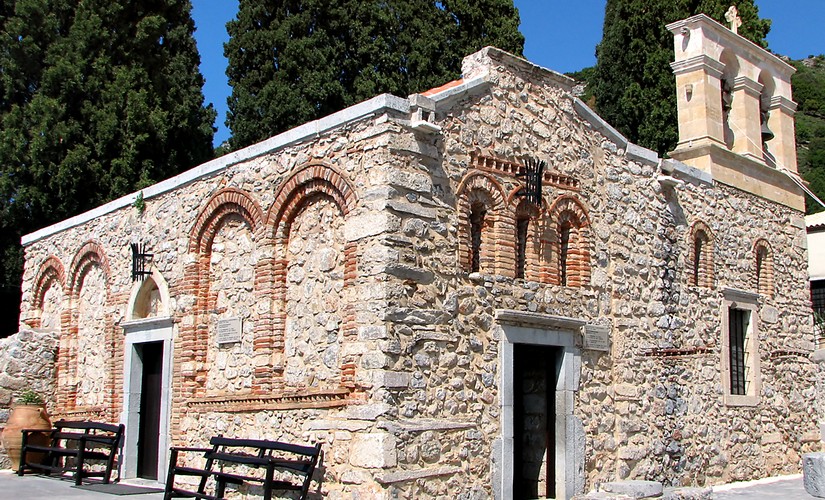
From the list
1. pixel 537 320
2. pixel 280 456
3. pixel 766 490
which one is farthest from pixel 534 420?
pixel 766 490

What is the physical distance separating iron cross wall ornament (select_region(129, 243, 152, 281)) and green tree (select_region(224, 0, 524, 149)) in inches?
440

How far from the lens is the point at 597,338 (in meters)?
10.9

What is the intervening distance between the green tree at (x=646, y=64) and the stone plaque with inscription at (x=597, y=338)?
41.1ft

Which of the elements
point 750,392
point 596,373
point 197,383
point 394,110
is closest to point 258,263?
point 197,383

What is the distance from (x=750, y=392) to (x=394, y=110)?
25.4ft

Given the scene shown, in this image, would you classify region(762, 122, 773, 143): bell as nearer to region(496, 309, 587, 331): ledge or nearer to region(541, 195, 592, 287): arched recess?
region(541, 195, 592, 287): arched recess

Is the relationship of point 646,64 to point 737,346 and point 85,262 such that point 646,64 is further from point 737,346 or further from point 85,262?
point 85,262

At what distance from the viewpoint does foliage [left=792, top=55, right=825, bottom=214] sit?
1324 inches

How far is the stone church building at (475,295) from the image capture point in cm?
895

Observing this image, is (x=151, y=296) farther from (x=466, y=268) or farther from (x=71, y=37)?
(x=71, y=37)

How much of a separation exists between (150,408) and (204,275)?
96.9 inches

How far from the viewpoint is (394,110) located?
902 cm

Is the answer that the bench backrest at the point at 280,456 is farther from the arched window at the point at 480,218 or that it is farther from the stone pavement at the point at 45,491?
the arched window at the point at 480,218

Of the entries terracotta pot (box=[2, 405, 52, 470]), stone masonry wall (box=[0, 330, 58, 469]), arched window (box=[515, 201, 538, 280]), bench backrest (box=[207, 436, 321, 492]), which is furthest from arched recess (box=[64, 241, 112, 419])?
arched window (box=[515, 201, 538, 280])
